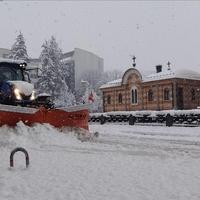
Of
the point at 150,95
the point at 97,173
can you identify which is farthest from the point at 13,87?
the point at 150,95

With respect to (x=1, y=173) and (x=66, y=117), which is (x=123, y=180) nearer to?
(x=1, y=173)

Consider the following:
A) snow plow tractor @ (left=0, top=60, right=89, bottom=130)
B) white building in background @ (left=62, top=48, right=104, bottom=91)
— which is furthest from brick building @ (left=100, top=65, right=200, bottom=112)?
white building in background @ (left=62, top=48, right=104, bottom=91)

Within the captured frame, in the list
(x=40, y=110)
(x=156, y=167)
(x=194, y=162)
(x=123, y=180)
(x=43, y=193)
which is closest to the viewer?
(x=43, y=193)

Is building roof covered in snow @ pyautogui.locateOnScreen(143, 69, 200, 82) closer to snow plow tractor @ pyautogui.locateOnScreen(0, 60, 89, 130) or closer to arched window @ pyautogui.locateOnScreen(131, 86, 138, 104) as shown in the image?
arched window @ pyautogui.locateOnScreen(131, 86, 138, 104)

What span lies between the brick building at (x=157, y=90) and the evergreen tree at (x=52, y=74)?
14.0 meters

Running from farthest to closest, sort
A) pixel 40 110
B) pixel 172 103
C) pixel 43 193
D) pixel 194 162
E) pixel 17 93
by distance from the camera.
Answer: pixel 172 103 < pixel 17 93 < pixel 40 110 < pixel 194 162 < pixel 43 193

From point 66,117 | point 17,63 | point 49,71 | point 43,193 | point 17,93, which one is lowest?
point 43,193

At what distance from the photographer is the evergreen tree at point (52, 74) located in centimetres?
5481

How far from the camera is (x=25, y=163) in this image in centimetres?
788

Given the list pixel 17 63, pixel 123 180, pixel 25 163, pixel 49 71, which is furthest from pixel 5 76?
pixel 49 71

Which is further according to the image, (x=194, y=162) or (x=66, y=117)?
(x=66, y=117)

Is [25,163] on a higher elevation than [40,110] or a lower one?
lower

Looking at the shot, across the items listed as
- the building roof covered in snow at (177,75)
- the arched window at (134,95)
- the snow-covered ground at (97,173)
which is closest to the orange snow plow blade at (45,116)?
the snow-covered ground at (97,173)

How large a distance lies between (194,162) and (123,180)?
8.06 feet
